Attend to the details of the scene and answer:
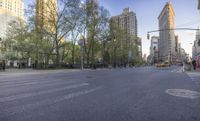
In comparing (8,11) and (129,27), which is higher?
(8,11)

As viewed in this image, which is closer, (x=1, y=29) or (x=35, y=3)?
(x=35, y=3)

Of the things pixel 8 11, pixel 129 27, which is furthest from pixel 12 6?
pixel 129 27

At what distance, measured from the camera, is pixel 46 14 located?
46.8 meters

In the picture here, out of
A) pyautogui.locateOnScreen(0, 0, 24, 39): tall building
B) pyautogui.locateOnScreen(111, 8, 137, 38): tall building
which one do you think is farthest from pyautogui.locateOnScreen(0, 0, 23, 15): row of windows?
pyautogui.locateOnScreen(111, 8, 137, 38): tall building

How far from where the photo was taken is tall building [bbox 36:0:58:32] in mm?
45250

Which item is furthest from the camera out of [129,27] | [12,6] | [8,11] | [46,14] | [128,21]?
[129,27]

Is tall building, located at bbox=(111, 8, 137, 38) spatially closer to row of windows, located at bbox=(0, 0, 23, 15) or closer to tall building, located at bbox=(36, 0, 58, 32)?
row of windows, located at bbox=(0, 0, 23, 15)

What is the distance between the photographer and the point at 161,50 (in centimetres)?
17125

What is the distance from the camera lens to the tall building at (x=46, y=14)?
148ft

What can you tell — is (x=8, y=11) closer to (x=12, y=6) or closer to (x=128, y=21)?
(x=12, y=6)

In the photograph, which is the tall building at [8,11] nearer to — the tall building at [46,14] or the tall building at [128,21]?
the tall building at [46,14]

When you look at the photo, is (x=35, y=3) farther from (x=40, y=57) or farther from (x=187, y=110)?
(x=187, y=110)

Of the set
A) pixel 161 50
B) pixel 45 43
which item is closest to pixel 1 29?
Result: pixel 45 43

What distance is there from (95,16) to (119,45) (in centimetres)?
2774
